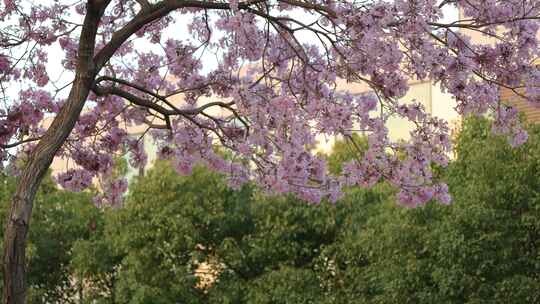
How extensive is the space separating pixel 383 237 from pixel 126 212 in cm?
730

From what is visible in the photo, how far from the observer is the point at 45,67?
432 inches

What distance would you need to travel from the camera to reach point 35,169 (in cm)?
762

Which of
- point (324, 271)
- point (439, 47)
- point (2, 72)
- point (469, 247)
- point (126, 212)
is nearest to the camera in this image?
point (439, 47)

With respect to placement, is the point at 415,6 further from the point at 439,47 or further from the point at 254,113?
the point at 254,113

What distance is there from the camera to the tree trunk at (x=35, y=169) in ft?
24.4

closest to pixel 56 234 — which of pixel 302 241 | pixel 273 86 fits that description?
pixel 302 241

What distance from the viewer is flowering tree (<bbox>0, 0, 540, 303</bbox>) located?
8.04 metres

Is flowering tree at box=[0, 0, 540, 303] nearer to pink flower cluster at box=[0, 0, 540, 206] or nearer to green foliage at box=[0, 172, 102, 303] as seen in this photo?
pink flower cluster at box=[0, 0, 540, 206]

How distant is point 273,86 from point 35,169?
260cm

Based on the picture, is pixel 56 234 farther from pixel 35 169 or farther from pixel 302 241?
pixel 35 169

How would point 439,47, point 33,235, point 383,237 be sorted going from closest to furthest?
point 439,47 → point 383,237 → point 33,235

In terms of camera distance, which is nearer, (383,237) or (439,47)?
(439,47)

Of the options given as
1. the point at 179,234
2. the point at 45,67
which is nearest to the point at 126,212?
the point at 179,234

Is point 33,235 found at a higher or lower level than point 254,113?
higher
